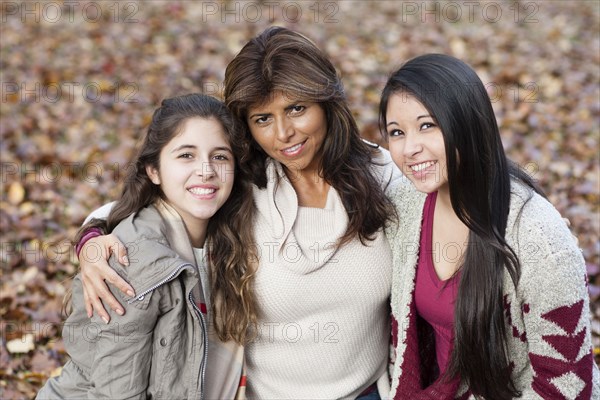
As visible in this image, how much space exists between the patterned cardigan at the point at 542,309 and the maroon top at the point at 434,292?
0.03 metres

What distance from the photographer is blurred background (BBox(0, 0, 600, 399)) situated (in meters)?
4.05

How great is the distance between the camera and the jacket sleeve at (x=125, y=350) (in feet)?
7.36

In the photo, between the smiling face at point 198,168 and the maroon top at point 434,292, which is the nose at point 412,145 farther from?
the smiling face at point 198,168

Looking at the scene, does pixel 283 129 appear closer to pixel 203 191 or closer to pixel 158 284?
pixel 203 191

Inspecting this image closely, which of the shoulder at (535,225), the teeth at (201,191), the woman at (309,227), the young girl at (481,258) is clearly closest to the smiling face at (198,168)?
the teeth at (201,191)

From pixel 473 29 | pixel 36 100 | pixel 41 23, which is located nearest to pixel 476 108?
pixel 36 100

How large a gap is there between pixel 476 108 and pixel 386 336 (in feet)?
3.62

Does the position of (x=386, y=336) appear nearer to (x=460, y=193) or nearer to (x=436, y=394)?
(x=436, y=394)

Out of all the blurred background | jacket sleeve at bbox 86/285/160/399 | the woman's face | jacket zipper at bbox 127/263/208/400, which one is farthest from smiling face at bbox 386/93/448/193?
the blurred background

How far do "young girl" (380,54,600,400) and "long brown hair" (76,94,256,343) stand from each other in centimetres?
59

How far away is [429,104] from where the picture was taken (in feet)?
6.87

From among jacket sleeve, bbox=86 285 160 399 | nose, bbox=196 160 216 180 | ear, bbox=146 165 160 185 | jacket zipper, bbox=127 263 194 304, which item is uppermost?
nose, bbox=196 160 216 180

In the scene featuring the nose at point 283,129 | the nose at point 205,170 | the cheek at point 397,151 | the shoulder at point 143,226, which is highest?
the nose at point 283,129

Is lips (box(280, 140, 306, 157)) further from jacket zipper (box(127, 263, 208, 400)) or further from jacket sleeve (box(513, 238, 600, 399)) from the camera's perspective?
jacket sleeve (box(513, 238, 600, 399))
